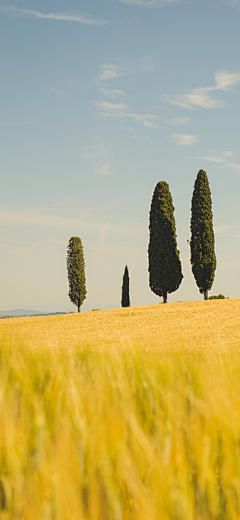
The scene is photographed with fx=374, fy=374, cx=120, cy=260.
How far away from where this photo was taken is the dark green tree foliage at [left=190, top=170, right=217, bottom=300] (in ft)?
86.9

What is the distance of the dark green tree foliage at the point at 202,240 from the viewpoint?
26484 mm

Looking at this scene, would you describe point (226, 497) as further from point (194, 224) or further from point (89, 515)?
point (194, 224)

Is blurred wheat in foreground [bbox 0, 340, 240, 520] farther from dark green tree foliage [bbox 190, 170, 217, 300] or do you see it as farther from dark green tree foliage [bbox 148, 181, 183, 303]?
dark green tree foliage [bbox 190, 170, 217, 300]

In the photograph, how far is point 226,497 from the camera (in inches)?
42.8

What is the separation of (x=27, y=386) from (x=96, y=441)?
883mm

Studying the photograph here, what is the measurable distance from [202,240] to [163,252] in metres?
2.92

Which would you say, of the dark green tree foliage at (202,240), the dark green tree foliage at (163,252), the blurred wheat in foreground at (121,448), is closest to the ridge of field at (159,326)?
the dark green tree foliage at (202,240)

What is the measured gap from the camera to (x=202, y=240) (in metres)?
26.8

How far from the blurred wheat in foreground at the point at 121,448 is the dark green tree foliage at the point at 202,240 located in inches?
984

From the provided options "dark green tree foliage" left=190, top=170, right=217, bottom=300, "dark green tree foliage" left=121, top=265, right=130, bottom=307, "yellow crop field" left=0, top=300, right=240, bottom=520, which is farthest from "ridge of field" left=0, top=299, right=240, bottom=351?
"yellow crop field" left=0, top=300, right=240, bottom=520

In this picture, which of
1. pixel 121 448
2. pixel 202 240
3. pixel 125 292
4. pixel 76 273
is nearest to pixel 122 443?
pixel 121 448

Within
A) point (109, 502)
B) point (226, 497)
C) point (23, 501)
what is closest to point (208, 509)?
point (226, 497)

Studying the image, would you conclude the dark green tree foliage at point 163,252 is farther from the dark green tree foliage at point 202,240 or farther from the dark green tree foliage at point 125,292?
the dark green tree foliage at point 125,292

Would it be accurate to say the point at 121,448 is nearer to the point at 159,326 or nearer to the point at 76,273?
the point at 159,326
